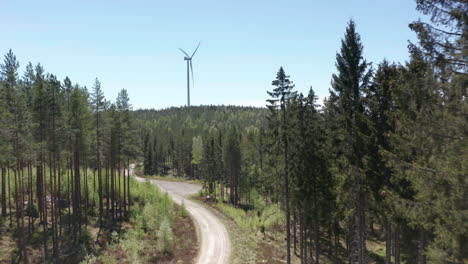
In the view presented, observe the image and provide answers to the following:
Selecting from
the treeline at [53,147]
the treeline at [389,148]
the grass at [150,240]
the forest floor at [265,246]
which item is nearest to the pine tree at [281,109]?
the treeline at [389,148]

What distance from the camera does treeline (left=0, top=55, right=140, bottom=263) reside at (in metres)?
26.0

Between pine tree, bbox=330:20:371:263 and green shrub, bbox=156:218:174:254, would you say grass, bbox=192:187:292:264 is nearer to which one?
green shrub, bbox=156:218:174:254

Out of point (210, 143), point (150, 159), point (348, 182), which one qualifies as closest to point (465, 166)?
point (348, 182)

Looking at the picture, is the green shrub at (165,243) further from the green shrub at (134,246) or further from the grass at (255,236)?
the grass at (255,236)

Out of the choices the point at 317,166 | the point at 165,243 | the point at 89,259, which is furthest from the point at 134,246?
the point at 317,166

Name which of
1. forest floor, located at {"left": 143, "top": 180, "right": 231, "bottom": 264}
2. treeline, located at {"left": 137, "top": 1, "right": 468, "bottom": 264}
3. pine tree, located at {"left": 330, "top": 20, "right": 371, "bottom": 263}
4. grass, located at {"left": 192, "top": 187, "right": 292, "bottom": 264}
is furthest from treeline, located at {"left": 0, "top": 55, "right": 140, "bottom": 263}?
pine tree, located at {"left": 330, "top": 20, "right": 371, "bottom": 263}

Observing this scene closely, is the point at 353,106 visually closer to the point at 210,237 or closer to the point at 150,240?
the point at 210,237

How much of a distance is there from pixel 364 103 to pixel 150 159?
104m

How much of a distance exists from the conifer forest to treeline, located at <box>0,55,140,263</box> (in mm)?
153

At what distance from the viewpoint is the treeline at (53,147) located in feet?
85.4

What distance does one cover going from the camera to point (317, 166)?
25.6m

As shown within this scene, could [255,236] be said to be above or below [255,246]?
below

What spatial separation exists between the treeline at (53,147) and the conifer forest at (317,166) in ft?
0.50

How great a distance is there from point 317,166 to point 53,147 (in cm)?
2628
